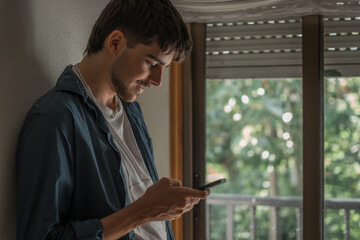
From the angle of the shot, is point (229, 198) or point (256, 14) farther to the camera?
point (229, 198)

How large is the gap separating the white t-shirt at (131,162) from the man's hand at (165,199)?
0.22m

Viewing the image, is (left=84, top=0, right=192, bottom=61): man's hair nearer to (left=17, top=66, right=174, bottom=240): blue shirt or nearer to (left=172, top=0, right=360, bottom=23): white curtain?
(left=17, top=66, right=174, bottom=240): blue shirt

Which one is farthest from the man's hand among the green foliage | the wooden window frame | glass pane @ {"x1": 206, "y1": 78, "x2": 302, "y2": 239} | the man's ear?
glass pane @ {"x1": 206, "y1": 78, "x2": 302, "y2": 239}

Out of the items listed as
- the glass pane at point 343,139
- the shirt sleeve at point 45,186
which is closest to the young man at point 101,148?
the shirt sleeve at point 45,186

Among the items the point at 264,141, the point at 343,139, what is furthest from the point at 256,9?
the point at 264,141

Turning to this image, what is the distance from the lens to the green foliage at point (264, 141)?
482 cm

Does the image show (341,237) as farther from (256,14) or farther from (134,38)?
(134,38)

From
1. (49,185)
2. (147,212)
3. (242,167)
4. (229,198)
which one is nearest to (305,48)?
(147,212)

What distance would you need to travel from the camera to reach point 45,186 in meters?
1.15

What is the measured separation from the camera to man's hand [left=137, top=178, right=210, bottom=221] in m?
1.23

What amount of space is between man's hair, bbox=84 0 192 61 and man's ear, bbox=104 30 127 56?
0.02 m

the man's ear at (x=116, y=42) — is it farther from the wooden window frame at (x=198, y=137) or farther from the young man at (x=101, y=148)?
the wooden window frame at (x=198, y=137)

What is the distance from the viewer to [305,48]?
217cm

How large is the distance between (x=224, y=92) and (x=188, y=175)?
319 cm
